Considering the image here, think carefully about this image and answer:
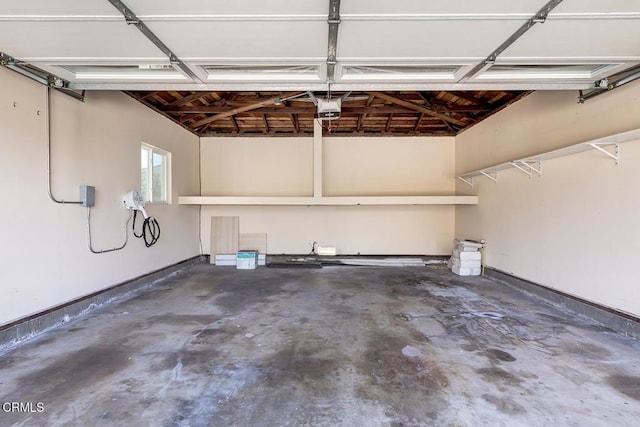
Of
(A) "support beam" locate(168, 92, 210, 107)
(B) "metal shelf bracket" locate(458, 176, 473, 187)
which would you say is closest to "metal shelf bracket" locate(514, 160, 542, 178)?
(B) "metal shelf bracket" locate(458, 176, 473, 187)

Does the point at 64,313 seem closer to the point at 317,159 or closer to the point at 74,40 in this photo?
the point at 74,40

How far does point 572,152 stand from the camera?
3.79m

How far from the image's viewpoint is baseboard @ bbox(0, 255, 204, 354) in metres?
2.90

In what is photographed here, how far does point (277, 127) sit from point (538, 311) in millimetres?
6212

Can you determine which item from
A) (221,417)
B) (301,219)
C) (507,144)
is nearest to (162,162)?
(301,219)

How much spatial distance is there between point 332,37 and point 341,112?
443cm

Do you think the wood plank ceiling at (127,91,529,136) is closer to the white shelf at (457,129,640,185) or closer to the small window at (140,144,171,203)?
the small window at (140,144,171,203)

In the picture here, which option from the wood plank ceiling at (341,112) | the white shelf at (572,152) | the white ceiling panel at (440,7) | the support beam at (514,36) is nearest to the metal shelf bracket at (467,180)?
the white shelf at (572,152)

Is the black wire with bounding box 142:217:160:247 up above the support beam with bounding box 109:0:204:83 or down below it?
below

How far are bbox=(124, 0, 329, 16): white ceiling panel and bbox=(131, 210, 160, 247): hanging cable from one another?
3.66 metres

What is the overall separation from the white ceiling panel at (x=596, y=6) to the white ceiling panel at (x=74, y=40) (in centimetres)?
293

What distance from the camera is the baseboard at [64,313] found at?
9.53ft

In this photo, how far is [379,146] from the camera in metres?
7.80

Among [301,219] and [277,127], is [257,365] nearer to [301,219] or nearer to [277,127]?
[301,219]
